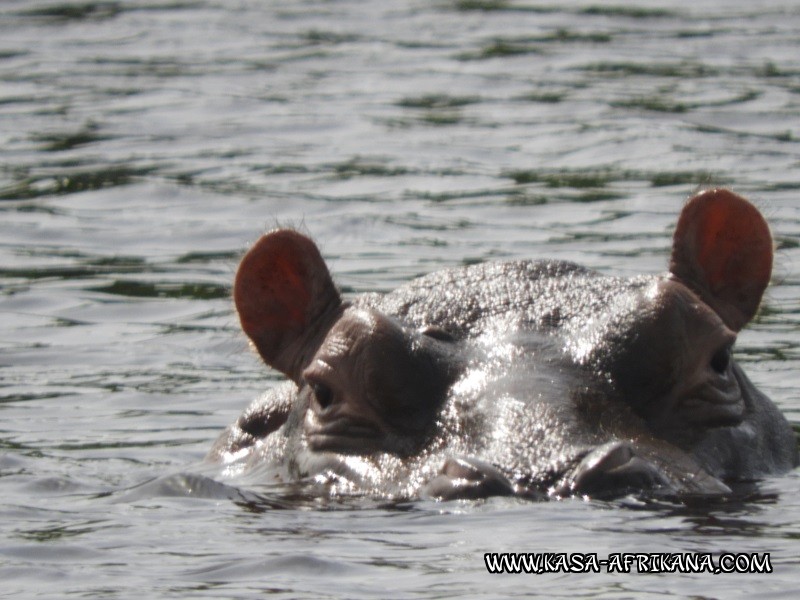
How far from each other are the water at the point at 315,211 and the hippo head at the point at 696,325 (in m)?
0.37

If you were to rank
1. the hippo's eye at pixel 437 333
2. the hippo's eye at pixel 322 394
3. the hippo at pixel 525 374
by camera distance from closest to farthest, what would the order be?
the hippo at pixel 525 374
the hippo's eye at pixel 437 333
the hippo's eye at pixel 322 394

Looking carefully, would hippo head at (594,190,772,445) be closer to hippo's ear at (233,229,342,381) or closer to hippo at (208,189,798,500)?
hippo at (208,189,798,500)

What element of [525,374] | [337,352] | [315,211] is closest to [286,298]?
[337,352]

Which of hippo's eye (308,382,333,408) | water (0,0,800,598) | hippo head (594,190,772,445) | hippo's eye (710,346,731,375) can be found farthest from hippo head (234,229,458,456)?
hippo's eye (710,346,731,375)

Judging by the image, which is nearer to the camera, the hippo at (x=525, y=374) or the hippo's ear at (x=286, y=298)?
the hippo at (x=525, y=374)

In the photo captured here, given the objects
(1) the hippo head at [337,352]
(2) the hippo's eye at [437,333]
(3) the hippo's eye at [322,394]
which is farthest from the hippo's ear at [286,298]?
(2) the hippo's eye at [437,333]

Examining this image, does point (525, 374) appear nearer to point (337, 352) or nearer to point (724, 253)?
point (337, 352)

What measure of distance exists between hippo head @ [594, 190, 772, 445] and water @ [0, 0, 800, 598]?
0.37 metres

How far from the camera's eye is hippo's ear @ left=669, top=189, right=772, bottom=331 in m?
7.63

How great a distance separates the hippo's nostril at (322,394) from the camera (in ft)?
24.4

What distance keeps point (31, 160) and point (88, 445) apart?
8.48 metres

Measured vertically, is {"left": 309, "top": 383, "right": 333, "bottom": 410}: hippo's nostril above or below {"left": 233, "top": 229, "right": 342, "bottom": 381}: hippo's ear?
below

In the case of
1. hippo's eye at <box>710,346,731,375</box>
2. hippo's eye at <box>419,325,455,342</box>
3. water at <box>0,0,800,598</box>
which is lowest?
water at <box>0,0,800,598</box>

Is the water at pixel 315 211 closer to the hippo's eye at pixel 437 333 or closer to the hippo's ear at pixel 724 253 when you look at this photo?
the hippo's ear at pixel 724 253
